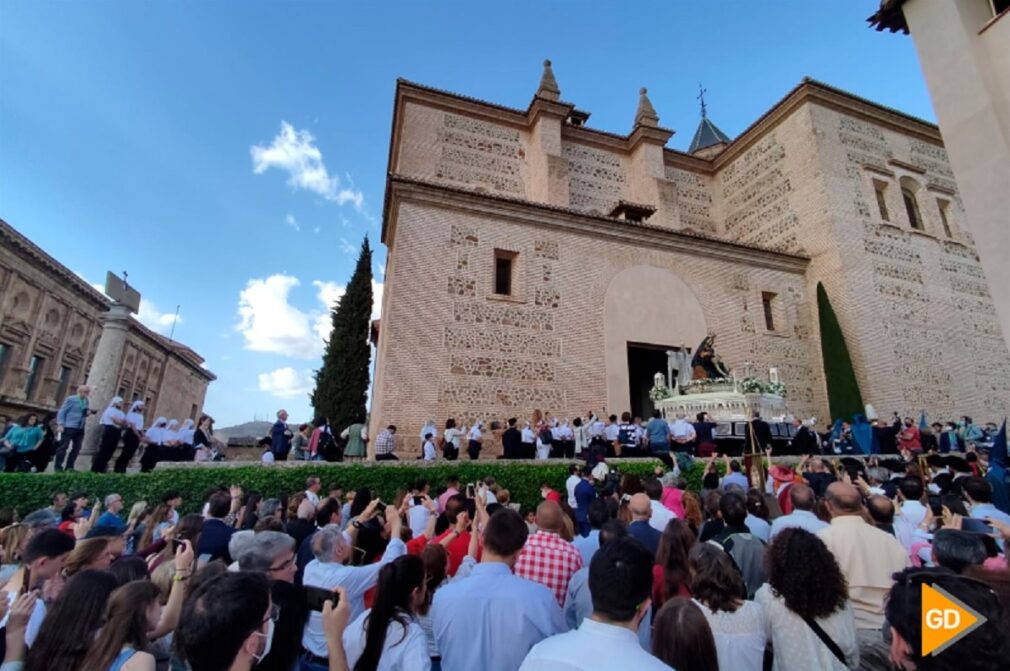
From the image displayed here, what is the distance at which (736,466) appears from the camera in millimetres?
7367

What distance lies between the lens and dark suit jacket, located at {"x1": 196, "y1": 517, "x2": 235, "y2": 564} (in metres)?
3.47

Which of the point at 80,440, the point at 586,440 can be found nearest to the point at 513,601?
the point at 586,440

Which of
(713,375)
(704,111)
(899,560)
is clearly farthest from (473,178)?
(704,111)

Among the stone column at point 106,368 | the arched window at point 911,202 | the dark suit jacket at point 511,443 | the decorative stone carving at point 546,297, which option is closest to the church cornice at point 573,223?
the decorative stone carving at point 546,297

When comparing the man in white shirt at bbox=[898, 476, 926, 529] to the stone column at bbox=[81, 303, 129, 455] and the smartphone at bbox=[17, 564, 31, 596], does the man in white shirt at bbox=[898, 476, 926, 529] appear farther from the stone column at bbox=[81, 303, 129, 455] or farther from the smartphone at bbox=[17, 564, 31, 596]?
the stone column at bbox=[81, 303, 129, 455]

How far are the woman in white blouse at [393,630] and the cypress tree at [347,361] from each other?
16.1 meters

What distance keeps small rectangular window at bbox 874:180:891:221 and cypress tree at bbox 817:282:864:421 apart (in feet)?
17.8

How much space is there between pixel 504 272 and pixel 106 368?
32.9 ft

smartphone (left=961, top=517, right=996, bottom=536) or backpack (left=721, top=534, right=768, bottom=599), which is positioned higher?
smartphone (left=961, top=517, right=996, bottom=536)

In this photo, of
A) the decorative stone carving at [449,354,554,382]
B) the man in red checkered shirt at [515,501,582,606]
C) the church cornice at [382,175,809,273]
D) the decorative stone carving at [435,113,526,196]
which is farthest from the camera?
the decorative stone carving at [435,113,526,196]

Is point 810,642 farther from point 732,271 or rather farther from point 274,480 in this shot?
point 732,271

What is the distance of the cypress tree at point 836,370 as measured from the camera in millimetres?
15617

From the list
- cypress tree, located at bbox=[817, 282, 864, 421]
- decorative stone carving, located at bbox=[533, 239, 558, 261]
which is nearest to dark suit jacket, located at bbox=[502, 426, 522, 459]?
decorative stone carving, located at bbox=[533, 239, 558, 261]

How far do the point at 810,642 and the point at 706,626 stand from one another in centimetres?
60
